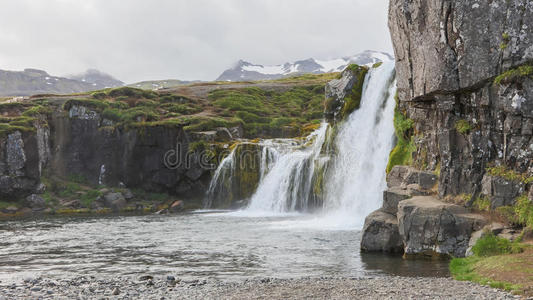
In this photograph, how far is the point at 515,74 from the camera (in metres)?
18.9

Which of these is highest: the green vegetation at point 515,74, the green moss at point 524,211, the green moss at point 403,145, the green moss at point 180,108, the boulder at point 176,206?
the green moss at point 180,108

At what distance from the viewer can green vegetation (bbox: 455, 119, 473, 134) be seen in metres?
21.3

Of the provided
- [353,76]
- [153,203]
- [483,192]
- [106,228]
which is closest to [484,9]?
→ [483,192]

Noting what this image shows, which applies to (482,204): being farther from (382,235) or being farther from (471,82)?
(471,82)

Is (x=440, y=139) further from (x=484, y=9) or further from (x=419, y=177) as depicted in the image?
(x=484, y=9)

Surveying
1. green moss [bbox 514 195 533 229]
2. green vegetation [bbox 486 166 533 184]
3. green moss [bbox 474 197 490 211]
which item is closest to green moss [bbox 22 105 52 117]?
green moss [bbox 474 197 490 211]

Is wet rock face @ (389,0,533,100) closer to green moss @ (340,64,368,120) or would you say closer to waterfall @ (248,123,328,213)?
green moss @ (340,64,368,120)

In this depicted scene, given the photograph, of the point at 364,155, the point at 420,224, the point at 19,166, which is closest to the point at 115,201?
the point at 19,166

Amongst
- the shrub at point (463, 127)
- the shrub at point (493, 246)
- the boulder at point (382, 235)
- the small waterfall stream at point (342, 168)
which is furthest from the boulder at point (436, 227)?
the small waterfall stream at point (342, 168)

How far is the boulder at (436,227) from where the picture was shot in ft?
62.4

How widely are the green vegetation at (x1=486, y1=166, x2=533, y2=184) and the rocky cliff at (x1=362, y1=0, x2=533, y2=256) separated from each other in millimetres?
39

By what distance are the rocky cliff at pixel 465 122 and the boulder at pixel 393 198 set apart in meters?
0.05

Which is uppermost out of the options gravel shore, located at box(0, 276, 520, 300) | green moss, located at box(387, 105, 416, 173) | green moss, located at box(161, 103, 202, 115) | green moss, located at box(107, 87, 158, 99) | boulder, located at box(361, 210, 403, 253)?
green moss, located at box(107, 87, 158, 99)

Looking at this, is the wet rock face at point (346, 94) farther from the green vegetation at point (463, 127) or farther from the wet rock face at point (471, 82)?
the green vegetation at point (463, 127)
